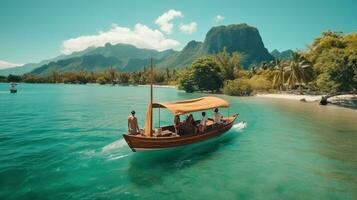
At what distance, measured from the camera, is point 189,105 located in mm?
20859

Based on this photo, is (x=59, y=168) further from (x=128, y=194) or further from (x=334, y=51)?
(x=334, y=51)

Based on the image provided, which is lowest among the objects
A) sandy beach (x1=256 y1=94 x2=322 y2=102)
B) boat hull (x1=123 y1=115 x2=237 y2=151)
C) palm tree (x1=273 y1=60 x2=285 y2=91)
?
boat hull (x1=123 y1=115 x2=237 y2=151)

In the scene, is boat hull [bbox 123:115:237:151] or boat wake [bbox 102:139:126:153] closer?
boat hull [bbox 123:115:237:151]

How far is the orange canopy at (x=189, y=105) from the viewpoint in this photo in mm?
18781

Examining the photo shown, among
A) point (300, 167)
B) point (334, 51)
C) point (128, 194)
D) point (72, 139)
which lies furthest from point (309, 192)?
point (334, 51)

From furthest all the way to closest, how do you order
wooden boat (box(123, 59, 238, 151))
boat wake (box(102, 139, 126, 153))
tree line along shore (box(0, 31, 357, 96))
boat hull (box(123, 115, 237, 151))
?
1. tree line along shore (box(0, 31, 357, 96))
2. boat wake (box(102, 139, 126, 153))
3. wooden boat (box(123, 59, 238, 151))
4. boat hull (box(123, 115, 237, 151))

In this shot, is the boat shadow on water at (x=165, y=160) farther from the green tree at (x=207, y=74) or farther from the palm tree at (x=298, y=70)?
the green tree at (x=207, y=74)

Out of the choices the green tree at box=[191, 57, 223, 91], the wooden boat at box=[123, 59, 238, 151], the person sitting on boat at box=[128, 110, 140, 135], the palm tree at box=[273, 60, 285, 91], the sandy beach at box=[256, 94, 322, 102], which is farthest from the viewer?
the green tree at box=[191, 57, 223, 91]

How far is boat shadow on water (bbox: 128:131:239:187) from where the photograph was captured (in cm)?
1456

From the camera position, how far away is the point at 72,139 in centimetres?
2297

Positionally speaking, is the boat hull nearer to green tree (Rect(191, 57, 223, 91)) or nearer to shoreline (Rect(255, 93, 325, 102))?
shoreline (Rect(255, 93, 325, 102))

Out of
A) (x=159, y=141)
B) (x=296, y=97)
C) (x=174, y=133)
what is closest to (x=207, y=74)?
(x=296, y=97)

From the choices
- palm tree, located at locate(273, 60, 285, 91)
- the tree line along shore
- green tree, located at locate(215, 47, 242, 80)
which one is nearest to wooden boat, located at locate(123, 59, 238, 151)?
the tree line along shore

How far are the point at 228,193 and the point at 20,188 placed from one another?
32.0 ft
